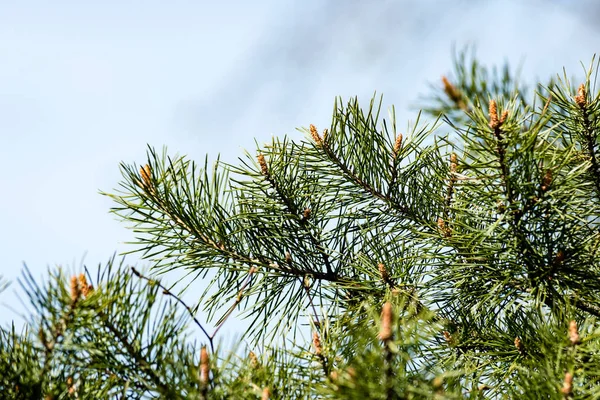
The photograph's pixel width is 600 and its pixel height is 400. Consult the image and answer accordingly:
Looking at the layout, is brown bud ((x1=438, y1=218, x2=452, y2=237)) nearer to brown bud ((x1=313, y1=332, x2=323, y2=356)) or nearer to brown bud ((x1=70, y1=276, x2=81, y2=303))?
brown bud ((x1=313, y1=332, x2=323, y2=356))

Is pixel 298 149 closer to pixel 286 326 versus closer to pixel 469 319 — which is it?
pixel 286 326

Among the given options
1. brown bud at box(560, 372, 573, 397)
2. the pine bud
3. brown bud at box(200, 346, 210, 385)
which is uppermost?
the pine bud

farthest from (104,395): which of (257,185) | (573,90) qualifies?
(573,90)

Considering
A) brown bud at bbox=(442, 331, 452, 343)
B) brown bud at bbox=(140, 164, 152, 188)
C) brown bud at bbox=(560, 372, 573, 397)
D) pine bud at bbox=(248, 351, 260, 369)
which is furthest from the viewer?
brown bud at bbox=(140, 164, 152, 188)

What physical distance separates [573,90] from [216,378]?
840mm

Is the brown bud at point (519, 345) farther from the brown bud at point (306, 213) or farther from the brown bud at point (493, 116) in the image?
the brown bud at point (306, 213)

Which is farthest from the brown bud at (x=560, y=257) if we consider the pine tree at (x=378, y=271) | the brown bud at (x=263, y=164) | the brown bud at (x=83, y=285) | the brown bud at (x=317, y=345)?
the brown bud at (x=83, y=285)

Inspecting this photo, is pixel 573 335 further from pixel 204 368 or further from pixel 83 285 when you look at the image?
pixel 83 285

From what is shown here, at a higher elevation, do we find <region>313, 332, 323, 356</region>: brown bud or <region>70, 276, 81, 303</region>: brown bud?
<region>70, 276, 81, 303</region>: brown bud

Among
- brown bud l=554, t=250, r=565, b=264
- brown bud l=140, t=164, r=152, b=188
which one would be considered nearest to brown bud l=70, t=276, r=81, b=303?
brown bud l=140, t=164, r=152, b=188

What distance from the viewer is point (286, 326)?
1.23 m

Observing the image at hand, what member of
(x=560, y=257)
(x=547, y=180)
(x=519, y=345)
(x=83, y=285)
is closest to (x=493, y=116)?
(x=547, y=180)

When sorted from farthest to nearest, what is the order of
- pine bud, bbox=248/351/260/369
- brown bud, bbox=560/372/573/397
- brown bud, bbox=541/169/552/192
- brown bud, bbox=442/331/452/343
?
brown bud, bbox=442/331/452/343 < brown bud, bbox=541/169/552/192 < pine bud, bbox=248/351/260/369 < brown bud, bbox=560/372/573/397

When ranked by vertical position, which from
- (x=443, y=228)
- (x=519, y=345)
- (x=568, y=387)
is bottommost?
(x=568, y=387)
